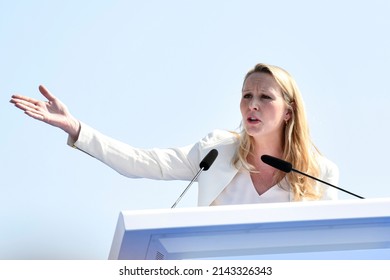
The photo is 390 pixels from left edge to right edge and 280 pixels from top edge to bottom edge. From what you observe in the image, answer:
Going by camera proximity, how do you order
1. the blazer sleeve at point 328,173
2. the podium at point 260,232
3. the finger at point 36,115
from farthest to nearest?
the blazer sleeve at point 328,173
the finger at point 36,115
the podium at point 260,232

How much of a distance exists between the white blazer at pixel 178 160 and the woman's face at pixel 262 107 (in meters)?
0.10

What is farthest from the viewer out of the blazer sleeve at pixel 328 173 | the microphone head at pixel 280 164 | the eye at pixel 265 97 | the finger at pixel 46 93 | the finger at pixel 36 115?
the eye at pixel 265 97

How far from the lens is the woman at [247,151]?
2.06 meters

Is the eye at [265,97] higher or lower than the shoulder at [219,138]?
higher

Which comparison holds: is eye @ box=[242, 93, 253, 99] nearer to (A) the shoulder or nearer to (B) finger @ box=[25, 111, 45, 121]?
(A) the shoulder

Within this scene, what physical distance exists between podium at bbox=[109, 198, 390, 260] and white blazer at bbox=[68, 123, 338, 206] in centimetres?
105

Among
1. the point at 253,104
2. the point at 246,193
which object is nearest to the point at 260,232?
the point at 246,193

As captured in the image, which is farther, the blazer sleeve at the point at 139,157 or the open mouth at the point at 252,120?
the open mouth at the point at 252,120

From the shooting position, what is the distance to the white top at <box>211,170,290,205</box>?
7.28 ft

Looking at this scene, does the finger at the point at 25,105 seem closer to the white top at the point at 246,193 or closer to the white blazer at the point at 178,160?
the white blazer at the point at 178,160

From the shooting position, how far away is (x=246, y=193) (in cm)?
224

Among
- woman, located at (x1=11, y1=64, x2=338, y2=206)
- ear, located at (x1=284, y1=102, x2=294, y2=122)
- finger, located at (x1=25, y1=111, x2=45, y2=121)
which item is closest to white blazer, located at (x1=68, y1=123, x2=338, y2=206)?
woman, located at (x1=11, y1=64, x2=338, y2=206)

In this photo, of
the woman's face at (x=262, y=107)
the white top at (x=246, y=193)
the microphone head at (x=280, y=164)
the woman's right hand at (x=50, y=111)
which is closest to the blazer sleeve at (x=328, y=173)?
the white top at (x=246, y=193)
